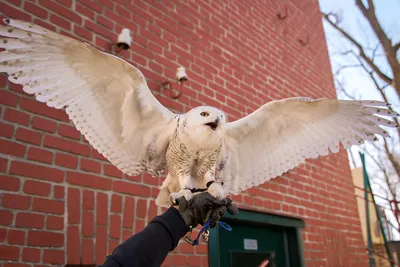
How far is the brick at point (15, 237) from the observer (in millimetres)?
1414

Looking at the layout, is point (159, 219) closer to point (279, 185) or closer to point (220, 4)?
point (279, 185)

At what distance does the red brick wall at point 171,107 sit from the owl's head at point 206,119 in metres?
0.88

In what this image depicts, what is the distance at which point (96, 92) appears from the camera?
137 centimetres

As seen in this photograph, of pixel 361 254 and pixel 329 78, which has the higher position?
pixel 329 78

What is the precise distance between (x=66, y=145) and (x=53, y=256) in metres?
0.56

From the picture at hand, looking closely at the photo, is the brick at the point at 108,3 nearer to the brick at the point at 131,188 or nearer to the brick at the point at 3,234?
the brick at the point at 131,188

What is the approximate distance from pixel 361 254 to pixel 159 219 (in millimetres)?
3570

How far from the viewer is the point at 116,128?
140 centimetres

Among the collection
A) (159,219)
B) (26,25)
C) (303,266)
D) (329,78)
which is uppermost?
(329,78)

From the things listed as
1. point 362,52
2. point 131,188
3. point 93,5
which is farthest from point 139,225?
point 362,52

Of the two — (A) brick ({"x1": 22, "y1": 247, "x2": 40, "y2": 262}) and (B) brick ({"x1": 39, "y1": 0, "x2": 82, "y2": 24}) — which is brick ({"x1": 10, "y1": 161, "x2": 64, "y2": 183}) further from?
(B) brick ({"x1": 39, "y1": 0, "x2": 82, "y2": 24})

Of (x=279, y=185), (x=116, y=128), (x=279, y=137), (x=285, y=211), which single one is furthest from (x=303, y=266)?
(x=116, y=128)

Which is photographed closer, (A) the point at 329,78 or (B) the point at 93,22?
(B) the point at 93,22

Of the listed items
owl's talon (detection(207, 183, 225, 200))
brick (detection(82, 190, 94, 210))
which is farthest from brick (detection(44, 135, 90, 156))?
owl's talon (detection(207, 183, 225, 200))
